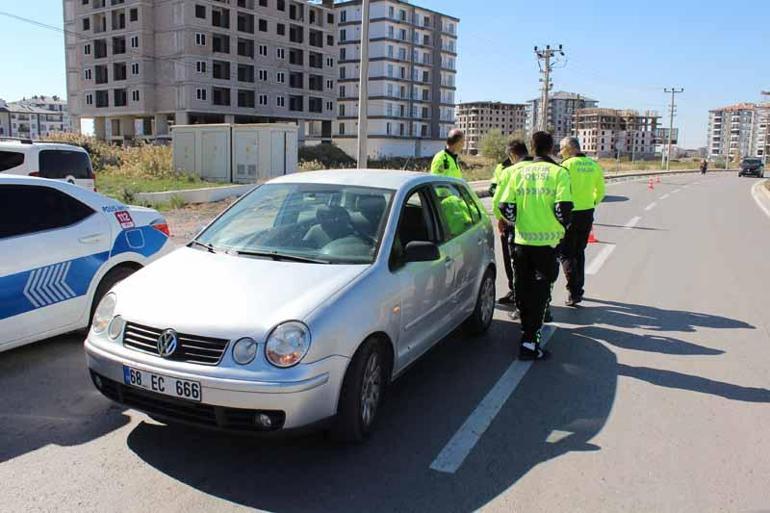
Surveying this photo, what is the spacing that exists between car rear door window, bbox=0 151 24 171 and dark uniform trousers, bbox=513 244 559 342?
10.1m

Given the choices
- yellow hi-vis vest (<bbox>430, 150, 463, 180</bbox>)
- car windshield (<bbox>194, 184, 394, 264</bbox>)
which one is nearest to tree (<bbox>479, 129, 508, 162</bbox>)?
yellow hi-vis vest (<bbox>430, 150, 463, 180</bbox>)

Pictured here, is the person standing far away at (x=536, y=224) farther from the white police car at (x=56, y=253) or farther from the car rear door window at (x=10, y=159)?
the car rear door window at (x=10, y=159)

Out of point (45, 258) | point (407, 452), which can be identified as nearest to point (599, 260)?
point (407, 452)

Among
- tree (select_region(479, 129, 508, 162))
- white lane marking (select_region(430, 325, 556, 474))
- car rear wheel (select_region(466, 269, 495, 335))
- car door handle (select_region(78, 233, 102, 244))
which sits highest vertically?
tree (select_region(479, 129, 508, 162))

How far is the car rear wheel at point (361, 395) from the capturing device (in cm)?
378

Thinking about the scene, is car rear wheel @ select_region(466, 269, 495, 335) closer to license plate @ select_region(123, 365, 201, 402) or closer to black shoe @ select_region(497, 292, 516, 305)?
black shoe @ select_region(497, 292, 516, 305)

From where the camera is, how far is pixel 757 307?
26.6 ft

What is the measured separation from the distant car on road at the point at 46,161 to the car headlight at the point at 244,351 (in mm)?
9242

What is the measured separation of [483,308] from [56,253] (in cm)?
381

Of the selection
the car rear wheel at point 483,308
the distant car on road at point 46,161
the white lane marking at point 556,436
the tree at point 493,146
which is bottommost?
the white lane marking at point 556,436

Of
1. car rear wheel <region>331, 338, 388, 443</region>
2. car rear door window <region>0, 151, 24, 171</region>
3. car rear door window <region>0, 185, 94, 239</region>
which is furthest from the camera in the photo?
car rear door window <region>0, 151, 24, 171</region>

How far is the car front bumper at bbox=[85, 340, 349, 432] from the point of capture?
3465 mm

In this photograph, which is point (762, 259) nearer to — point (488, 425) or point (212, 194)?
point (488, 425)

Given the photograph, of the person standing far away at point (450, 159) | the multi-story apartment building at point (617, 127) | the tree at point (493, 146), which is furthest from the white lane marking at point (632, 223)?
the multi-story apartment building at point (617, 127)
